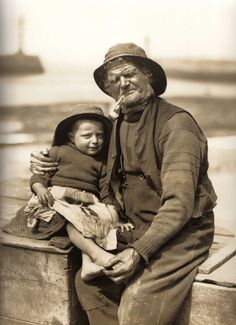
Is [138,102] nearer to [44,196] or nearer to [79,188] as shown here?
[79,188]

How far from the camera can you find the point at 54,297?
2621 millimetres

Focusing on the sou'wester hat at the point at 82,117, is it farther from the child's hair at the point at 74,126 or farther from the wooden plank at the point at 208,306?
the wooden plank at the point at 208,306

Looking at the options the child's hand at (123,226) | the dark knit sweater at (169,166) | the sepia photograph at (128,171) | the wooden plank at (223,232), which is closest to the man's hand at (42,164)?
the sepia photograph at (128,171)

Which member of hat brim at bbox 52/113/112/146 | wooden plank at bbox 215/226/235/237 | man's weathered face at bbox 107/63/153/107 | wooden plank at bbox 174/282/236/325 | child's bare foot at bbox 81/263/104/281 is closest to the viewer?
wooden plank at bbox 174/282/236/325

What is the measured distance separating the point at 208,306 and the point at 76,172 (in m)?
0.86

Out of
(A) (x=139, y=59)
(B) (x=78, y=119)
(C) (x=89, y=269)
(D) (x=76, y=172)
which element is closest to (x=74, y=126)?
(B) (x=78, y=119)

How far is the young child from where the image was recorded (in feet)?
8.22

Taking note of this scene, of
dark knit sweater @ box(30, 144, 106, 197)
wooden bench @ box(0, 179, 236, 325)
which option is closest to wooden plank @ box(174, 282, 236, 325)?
wooden bench @ box(0, 179, 236, 325)

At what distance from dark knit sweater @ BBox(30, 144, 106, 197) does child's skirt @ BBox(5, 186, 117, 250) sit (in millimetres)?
34

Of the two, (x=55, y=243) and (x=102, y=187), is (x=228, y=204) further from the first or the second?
(x=55, y=243)

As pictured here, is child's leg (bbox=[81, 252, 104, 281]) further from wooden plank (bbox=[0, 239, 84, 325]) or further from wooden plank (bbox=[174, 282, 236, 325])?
wooden plank (bbox=[174, 282, 236, 325])

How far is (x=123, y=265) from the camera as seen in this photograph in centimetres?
234

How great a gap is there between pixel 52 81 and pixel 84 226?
948mm

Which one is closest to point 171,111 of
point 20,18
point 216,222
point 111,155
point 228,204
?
point 111,155
